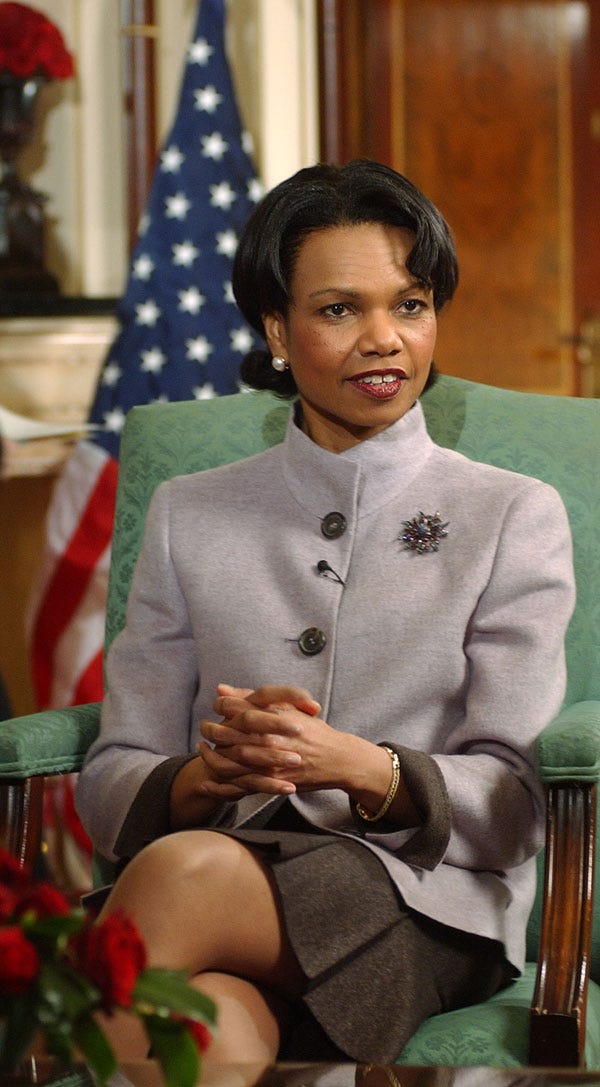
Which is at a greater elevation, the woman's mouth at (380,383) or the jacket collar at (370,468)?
the woman's mouth at (380,383)

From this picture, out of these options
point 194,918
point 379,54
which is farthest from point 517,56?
point 194,918

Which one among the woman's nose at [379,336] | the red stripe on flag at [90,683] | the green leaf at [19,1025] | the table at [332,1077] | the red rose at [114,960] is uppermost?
the woman's nose at [379,336]

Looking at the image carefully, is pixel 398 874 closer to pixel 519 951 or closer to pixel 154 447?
pixel 519 951

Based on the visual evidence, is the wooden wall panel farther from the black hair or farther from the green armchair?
the black hair

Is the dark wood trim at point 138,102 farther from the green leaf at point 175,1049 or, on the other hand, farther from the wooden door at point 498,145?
the green leaf at point 175,1049

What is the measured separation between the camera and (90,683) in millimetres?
3643

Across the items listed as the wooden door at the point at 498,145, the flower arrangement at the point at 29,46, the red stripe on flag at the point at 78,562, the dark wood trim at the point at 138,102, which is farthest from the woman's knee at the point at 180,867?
the wooden door at the point at 498,145

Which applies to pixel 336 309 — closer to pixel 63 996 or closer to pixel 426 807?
pixel 426 807

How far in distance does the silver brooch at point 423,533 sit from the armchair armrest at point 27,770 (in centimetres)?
48

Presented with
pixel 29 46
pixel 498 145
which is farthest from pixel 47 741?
pixel 498 145

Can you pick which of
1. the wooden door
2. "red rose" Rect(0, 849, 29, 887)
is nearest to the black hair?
"red rose" Rect(0, 849, 29, 887)

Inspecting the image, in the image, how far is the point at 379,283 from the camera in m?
1.75

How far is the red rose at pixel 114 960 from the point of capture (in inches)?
31.7

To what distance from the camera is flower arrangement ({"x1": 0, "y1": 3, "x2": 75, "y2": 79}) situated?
12.7 feet
